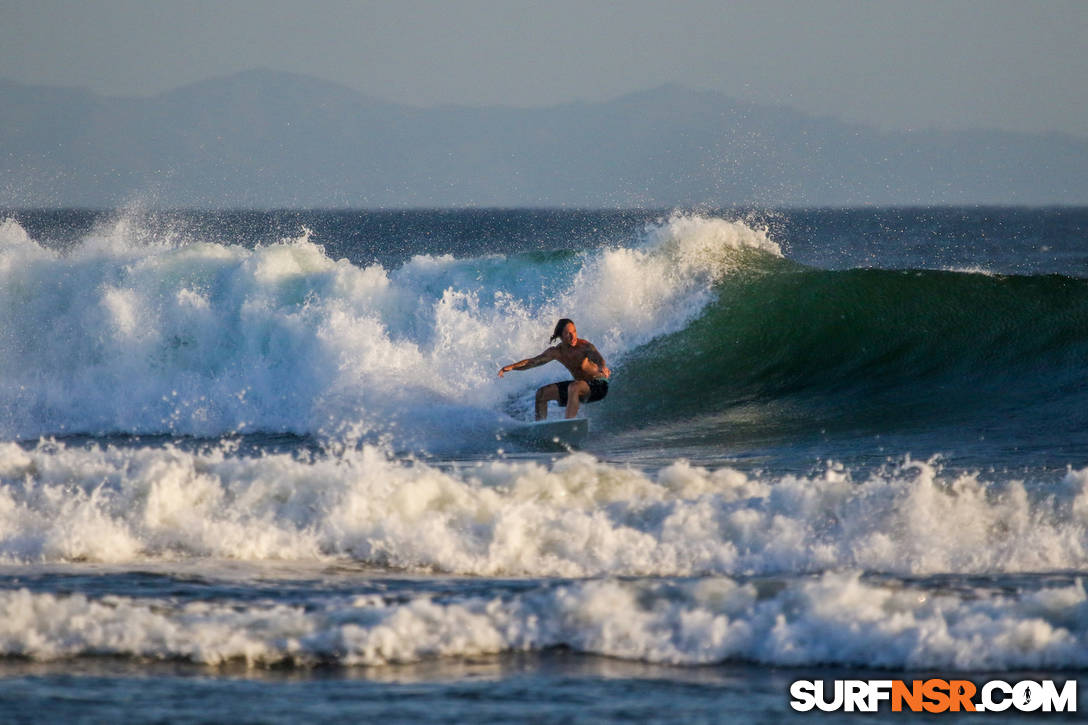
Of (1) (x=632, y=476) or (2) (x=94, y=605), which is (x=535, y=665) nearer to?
(2) (x=94, y=605)

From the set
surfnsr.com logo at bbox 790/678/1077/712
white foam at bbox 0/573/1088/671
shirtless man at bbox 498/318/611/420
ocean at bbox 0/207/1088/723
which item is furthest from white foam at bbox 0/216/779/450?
surfnsr.com logo at bbox 790/678/1077/712

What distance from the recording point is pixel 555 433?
12.2 m

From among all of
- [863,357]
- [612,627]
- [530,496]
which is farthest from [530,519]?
[863,357]

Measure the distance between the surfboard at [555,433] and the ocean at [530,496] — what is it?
161 millimetres

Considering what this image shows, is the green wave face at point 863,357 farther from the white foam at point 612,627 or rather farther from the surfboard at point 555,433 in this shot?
the white foam at point 612,627

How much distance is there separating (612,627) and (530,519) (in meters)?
1.93

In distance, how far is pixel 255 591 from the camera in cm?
698

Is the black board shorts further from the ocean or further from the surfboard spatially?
the ocean

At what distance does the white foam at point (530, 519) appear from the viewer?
304 inches

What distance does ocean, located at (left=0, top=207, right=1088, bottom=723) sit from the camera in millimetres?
5988

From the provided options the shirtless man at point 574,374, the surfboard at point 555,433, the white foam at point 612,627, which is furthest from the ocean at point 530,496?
the shirtless man at point 574,374

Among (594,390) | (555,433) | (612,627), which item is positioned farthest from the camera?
(594,390)

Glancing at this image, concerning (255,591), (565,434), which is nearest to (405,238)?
(565,434)

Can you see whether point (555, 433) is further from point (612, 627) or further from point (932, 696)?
point (932, 696)
